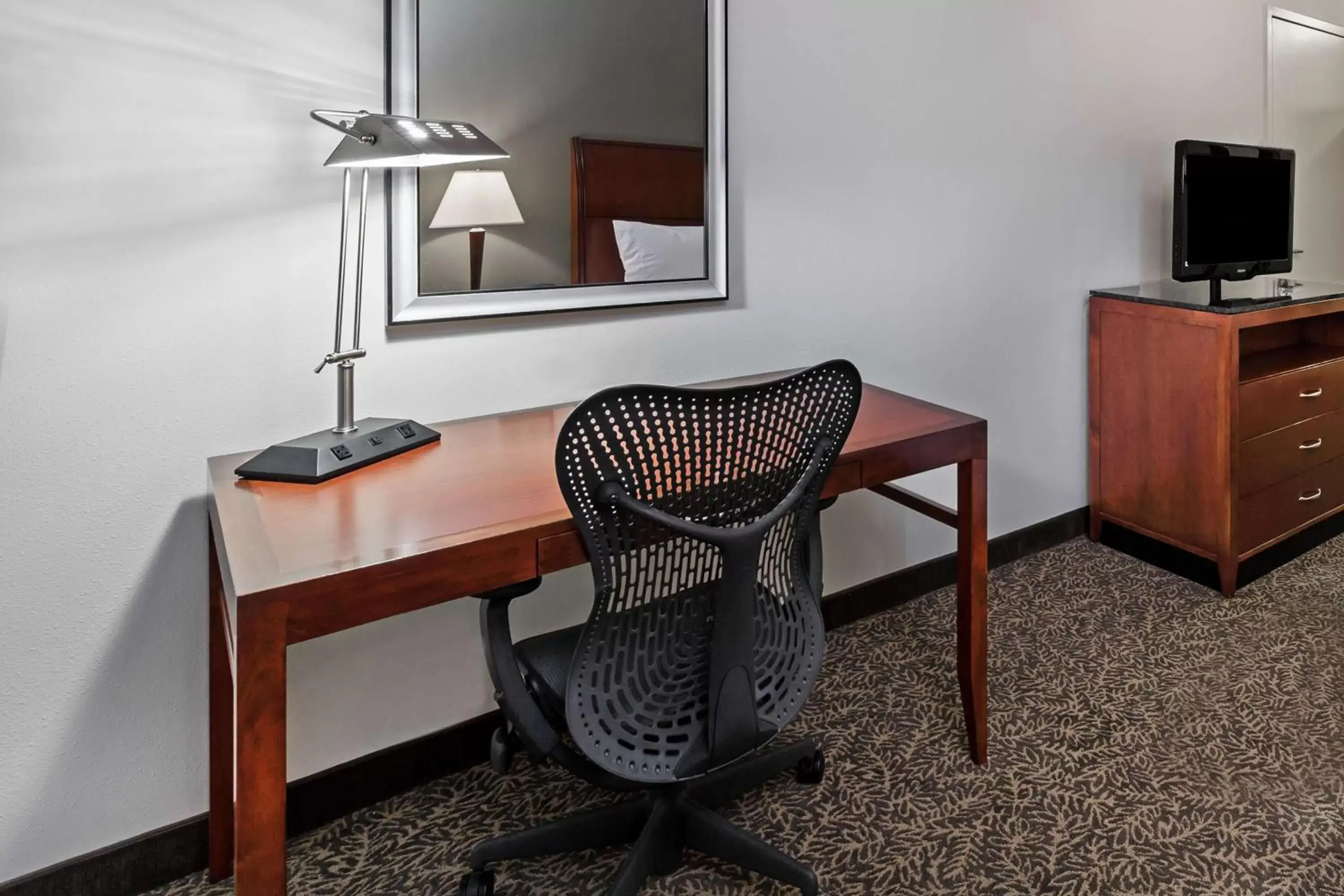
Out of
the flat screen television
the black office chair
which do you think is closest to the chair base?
the black office chair

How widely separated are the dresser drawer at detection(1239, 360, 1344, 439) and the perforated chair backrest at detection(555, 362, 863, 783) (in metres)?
1.90

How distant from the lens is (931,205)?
2449mm

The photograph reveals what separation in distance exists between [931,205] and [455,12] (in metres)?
1.46

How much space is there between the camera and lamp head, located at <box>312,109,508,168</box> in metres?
1.35

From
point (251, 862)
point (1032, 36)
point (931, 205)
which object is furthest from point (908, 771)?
point (1032, 36)

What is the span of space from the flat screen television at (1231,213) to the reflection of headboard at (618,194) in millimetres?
1665

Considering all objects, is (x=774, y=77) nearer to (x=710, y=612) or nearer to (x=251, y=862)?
(x=710, y=612)

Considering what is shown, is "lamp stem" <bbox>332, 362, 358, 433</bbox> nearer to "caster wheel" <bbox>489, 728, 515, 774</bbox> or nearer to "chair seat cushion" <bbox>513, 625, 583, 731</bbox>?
"chair seat cushion" <bbox>513, 625, 583, 731</bbox>

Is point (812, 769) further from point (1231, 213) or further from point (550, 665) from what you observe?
point (1231, 213)

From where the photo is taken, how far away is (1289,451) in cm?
271

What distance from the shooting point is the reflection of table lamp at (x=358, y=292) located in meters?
1.37

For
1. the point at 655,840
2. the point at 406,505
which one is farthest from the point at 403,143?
the point at 655,840

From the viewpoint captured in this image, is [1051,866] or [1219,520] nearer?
[1051,866]

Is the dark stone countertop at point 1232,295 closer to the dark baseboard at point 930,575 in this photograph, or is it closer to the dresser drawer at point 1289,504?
the dresser drawer at point 1289,504
